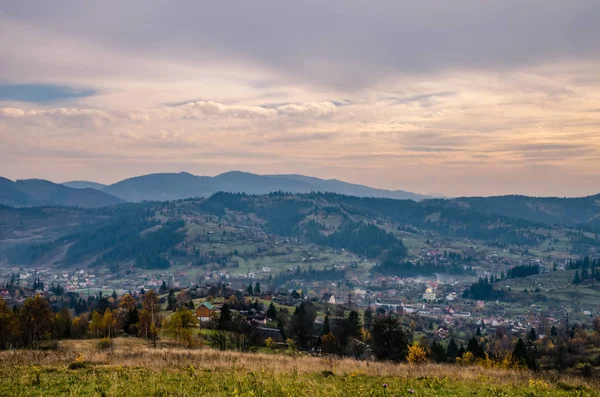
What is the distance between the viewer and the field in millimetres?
11523

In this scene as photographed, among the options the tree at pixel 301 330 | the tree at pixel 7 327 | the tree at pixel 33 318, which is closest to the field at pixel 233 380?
the tree at pixel 7 327

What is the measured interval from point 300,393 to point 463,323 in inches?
7404

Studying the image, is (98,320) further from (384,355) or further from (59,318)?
(384,355)

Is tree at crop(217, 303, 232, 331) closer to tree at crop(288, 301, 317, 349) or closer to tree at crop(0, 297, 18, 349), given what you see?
tree at crop(288, 301, 317, 349)

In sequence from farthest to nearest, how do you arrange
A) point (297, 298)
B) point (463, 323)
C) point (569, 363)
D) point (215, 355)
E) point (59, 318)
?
1. point (463, 323)
2. point (297, 298)
3. point (569, 363)
4. point (59, 318)
5. point (215, 355)

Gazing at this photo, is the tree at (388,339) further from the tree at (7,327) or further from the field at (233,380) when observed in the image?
the tree at (7,327)

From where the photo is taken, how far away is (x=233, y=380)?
42.3 feet

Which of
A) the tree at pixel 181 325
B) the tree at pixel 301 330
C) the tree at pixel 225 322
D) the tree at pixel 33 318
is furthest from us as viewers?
the tree at pixel 301 330

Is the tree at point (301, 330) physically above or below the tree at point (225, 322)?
below

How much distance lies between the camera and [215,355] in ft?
67.8

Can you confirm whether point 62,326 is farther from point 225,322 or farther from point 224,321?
point 225,322

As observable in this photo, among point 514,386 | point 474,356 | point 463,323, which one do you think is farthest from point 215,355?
point 463,323

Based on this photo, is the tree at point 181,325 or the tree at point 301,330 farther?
the tree at point 301,330

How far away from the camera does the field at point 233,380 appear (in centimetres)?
1152
